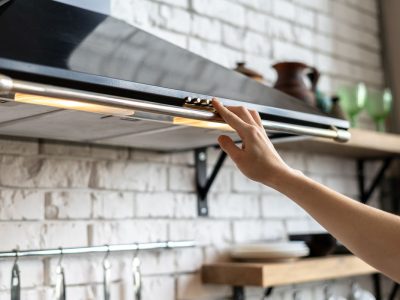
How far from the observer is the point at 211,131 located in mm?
1369

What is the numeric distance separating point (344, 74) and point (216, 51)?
28.3 inches

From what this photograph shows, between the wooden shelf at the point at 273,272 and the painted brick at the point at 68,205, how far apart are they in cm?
40

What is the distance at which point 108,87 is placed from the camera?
1018 mm

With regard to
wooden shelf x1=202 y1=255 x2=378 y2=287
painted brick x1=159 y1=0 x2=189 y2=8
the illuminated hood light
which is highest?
painted brick x1=159 y1=0 x2=189 y2=8

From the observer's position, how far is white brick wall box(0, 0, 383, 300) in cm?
140

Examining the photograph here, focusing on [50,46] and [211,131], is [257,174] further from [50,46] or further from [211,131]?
[50,46]

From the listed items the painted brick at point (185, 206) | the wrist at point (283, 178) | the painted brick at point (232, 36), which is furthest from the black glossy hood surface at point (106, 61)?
the painted brick at point (232, 36)

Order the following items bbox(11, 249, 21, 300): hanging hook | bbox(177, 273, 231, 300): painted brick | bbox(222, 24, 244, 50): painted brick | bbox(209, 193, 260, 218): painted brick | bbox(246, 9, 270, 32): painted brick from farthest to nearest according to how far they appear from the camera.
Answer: bbox(246, 9, 270, 32): painted brick → bbox(222, 24, 244, 50): painted brick → bbox(209, 193, 260, 218): painted brick → bbox(177, 273, 231, 300): painted brick → bbox(11, 249, 21, 300): hanging hook

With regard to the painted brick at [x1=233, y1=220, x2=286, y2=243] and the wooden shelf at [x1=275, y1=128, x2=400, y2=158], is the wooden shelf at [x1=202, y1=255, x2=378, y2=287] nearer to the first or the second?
the painted brick at [x1=233, y1=220, x2=286, y2=243]

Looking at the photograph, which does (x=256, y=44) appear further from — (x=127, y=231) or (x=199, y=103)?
(x=199, y=103)

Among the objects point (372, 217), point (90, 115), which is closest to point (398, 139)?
point (372, 217)

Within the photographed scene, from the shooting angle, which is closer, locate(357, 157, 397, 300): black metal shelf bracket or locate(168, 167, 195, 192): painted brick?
locate(168, 167, 195, 192): painted brick

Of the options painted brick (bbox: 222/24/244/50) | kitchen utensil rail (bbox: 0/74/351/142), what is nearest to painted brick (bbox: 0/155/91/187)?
kitchen utensil rail (bbox: 0/74/351/142)

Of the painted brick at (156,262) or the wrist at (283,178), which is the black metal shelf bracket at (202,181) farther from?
the wrist at (283,178)
